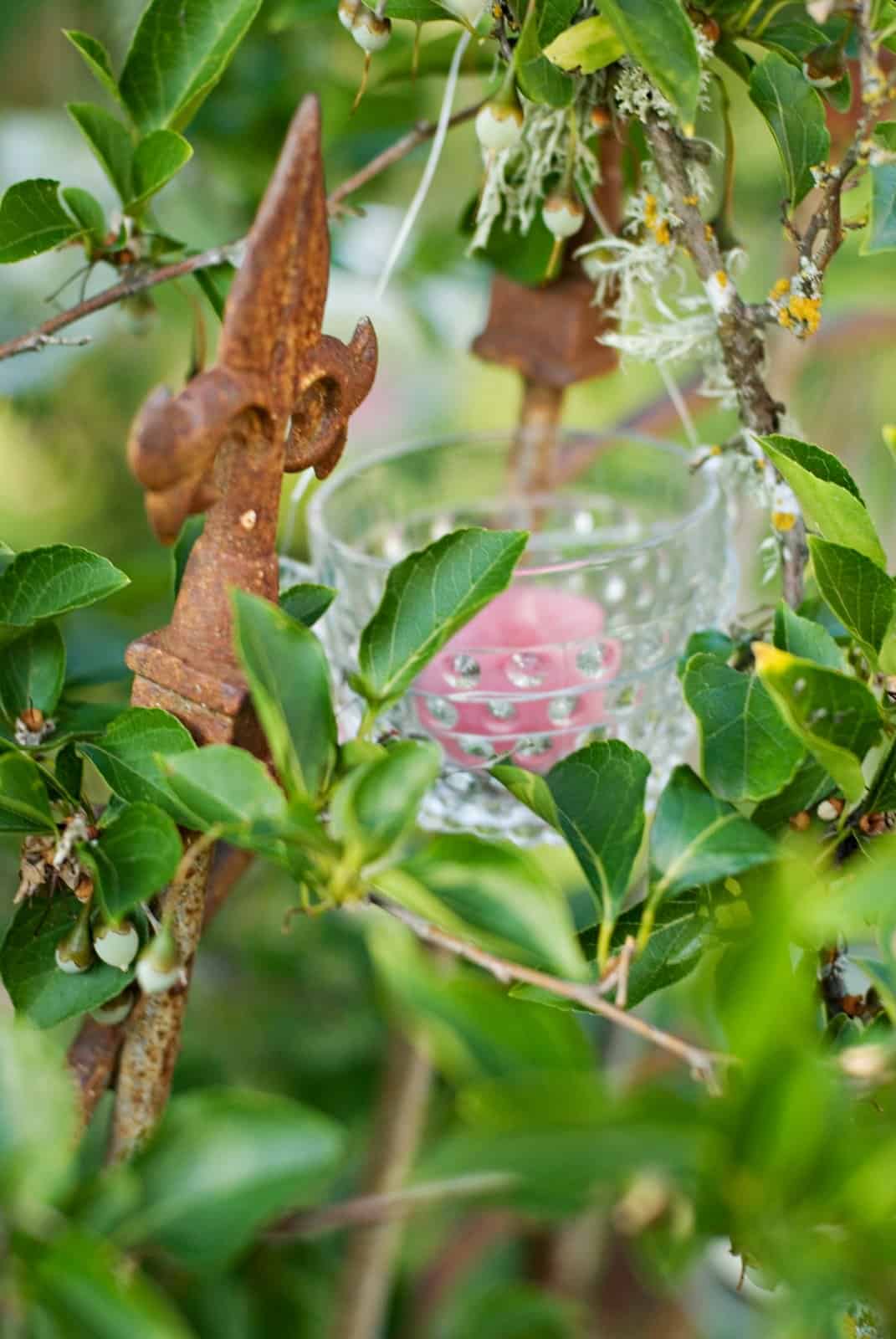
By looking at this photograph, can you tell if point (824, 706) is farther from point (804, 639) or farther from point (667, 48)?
point (667, 48)

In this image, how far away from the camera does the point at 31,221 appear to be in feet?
1.34

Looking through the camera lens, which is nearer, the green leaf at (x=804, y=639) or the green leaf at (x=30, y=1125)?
the green leaf at (x=30, y=1125)

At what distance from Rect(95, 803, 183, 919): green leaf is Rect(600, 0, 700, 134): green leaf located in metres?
0.22

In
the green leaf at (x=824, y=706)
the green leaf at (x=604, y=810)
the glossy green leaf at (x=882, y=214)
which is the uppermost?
the glossy green leaf at (x=882, y=214)

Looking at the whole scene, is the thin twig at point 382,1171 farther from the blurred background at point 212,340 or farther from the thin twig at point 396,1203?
the thin twig at point 396,1203

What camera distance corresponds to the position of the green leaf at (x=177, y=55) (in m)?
0.41

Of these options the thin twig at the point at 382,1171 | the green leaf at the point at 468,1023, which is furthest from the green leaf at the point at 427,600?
the thin twig at the point at 382,1171

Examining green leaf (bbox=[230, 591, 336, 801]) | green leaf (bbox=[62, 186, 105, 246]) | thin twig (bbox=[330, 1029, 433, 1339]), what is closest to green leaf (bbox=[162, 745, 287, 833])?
green leaf (bbox=[230, 591, 336, 801])

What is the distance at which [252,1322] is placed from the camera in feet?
2.86

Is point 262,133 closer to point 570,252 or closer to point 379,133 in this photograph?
point 379,133

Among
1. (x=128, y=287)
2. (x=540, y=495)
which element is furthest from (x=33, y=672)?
(x=540, y=495)

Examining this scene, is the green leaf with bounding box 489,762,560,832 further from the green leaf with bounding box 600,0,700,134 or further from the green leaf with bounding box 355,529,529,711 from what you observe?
the green leaf with bounding box 600,0,700,134

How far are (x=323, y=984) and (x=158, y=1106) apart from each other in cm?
71

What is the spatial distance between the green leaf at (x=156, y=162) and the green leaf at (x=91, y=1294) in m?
0.30
